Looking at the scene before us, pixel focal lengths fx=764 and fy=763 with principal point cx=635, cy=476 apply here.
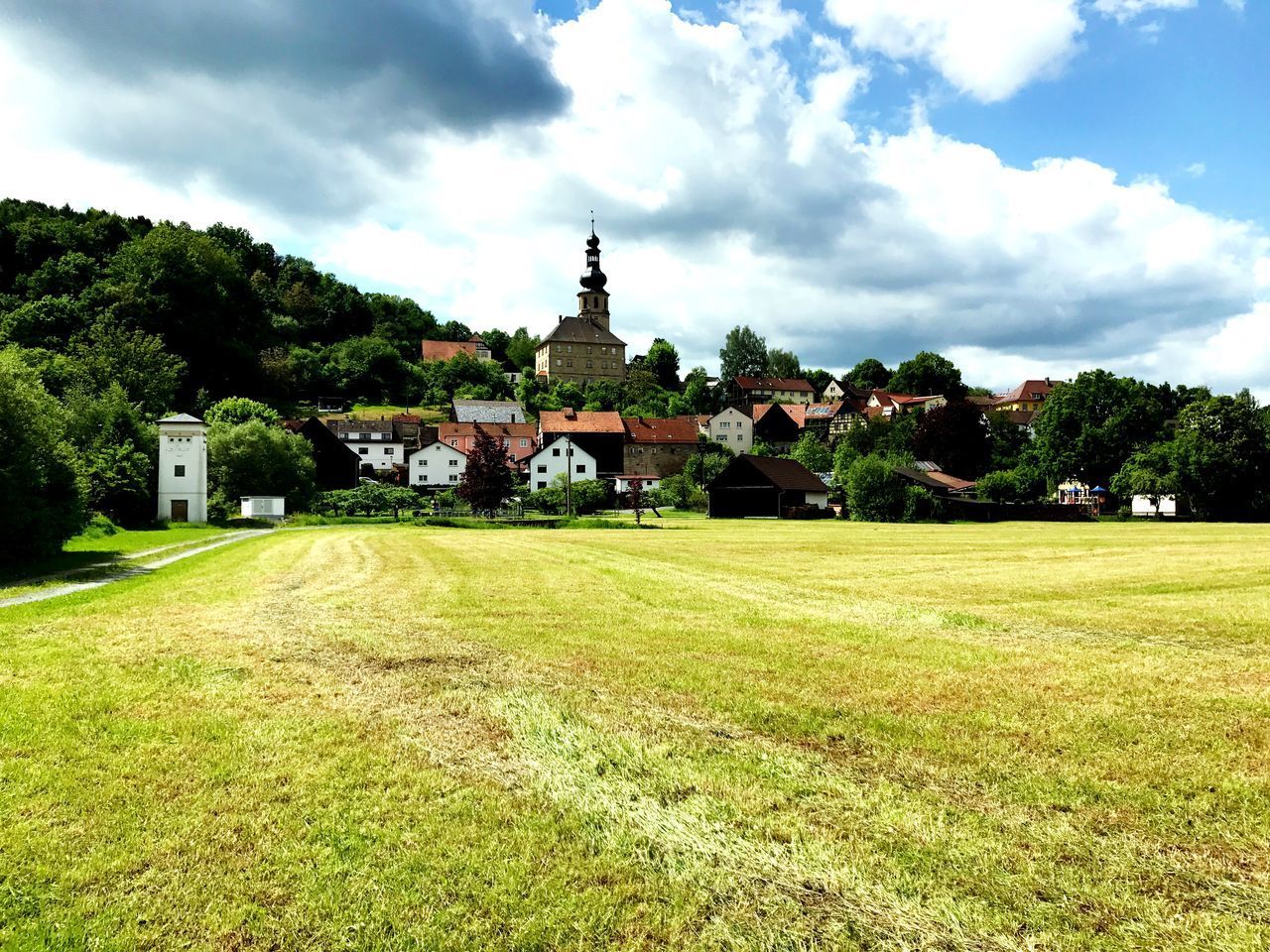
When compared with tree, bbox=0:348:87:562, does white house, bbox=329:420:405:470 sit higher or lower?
higher

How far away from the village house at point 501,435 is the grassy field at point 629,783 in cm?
8345

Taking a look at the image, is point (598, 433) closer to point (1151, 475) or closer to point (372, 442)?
point (372, 442)

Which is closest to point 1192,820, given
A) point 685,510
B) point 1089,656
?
point 1089,656

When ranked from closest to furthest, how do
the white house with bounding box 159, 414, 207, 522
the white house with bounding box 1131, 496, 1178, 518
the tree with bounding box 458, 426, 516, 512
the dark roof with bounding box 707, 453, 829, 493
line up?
1. the white house with bounding box 159, 414, 207, 522
2. the tree with bounding box 458, 426, 516, 512
3. the dark roof with bounding box 707, 453, 829, 493
4. the white house with bounding box 1131, 496, 1178, 518

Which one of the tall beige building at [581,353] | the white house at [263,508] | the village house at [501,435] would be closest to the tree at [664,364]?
the tall beige building at [581,353]

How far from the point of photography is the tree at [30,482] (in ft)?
66.8

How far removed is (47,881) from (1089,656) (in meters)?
11.1

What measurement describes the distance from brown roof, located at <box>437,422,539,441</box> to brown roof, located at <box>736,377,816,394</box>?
5894cm

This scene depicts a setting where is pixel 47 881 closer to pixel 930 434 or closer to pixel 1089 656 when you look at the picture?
pixel 1089 656

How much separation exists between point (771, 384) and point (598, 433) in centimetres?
6487

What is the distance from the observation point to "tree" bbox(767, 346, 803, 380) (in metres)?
169

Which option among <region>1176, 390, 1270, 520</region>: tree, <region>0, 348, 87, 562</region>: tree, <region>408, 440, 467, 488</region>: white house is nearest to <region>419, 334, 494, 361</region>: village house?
<region>408, 440, 467, 488</region>: white house

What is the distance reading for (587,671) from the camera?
359 inches

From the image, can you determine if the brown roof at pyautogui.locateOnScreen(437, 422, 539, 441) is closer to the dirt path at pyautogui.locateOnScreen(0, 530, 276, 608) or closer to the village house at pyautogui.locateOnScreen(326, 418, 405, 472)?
the village house at pyautogui.locateOnScreen(326, 418, 405, 472)
